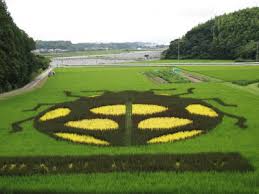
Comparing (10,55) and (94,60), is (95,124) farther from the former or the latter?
(94,60)

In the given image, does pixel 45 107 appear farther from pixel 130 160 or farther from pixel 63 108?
pixel 130 160

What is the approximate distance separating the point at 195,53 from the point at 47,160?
88447 millimetres

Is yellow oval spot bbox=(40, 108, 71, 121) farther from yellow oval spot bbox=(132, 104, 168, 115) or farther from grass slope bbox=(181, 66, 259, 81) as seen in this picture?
grass slope bbox=(181, 66, 259, 81)

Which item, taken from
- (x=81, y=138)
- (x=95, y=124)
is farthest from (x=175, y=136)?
(x=95, y=124)

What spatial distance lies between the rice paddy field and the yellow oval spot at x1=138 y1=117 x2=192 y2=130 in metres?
0.04

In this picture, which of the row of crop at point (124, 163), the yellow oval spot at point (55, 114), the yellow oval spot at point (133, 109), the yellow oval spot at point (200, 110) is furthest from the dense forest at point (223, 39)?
the row of crop at point (124, 163)

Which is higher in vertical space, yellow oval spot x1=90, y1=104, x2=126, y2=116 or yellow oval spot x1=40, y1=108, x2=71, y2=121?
yellow oval spot x1=90, y1=104, x2=126, y2=116

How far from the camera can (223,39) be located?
9650 centimetres

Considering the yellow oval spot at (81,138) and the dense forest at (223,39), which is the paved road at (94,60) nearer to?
the dense forest at (223,39)

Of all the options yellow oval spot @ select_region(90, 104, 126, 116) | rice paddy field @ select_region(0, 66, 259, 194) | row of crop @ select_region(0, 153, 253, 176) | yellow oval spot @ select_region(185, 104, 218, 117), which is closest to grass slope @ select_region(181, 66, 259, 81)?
rice paddy field @ select_region(0, 66, 259, 194)

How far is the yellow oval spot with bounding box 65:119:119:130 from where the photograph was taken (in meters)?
17.2

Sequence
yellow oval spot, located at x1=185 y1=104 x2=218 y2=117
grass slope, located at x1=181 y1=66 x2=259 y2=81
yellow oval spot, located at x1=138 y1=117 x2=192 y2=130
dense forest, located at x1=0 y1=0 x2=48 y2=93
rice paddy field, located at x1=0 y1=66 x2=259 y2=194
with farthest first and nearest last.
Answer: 1. grass slope, located at x1=181 y1=66 x2=259 y2=81
2. dense forest, located at x1=0 y1=0 x2=48 y2=93
3. yellow oval spot, located at x1=185 y1=104 x2=218 y2=117
4. yellow oval spot, located at x1=138 y1=117 x2=192 y2=130
5. rice paddy field, located at x1=0 y1=66 x2=259 y2=194

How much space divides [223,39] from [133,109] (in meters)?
79.0

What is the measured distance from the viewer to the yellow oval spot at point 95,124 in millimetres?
17172
